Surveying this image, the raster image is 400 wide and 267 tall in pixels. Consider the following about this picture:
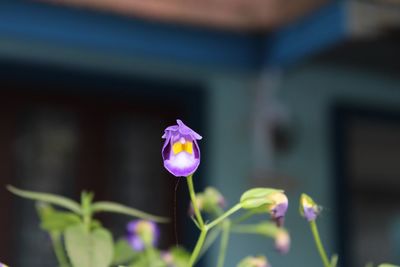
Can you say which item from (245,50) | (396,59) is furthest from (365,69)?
(245,50)

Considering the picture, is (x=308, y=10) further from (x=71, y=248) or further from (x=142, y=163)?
(x=71, y=248)

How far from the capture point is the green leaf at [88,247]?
64cm

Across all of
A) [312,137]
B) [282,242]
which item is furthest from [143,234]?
[312,137]

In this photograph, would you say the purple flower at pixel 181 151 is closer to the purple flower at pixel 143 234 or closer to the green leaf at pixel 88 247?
the green leaf at pixel 88 247

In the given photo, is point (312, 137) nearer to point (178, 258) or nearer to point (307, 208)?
point (178, 258)

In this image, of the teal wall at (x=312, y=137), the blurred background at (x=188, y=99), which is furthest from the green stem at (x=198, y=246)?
the teal wall at (x=312, y=137)

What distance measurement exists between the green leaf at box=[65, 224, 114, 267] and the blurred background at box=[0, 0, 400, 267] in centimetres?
289

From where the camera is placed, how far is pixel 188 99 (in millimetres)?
4184

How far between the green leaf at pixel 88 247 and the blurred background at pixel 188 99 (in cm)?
289

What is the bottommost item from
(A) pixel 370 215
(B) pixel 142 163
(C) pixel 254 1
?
(A) pixel 370 215

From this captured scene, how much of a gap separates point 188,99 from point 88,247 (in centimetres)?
354

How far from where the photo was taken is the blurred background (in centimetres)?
370

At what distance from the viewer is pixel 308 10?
379 centimetres

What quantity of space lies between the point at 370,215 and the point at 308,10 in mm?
2312
